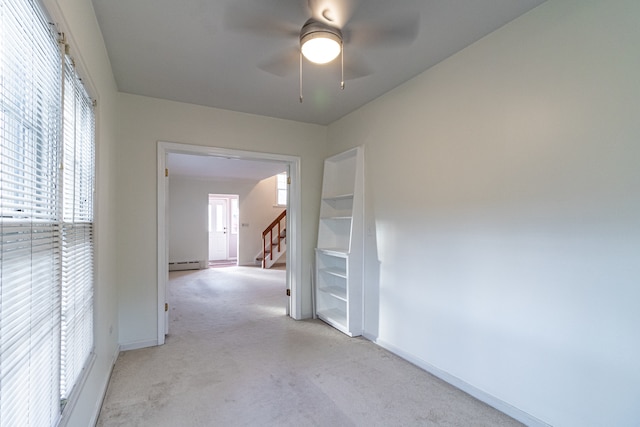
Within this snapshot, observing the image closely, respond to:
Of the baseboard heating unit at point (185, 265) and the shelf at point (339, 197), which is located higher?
the shelf at point (339, 197)

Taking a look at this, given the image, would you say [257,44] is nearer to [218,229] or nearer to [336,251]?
[336,251]

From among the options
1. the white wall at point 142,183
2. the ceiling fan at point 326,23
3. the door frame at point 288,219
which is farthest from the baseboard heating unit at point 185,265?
the ceiling fan at point 326,23

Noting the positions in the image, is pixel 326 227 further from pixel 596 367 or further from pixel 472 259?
pixel 596 367

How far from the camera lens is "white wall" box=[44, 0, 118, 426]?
154cm

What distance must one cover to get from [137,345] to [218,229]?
7470 mm

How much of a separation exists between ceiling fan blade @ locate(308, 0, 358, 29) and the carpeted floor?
2436mm

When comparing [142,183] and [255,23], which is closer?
[255,23]

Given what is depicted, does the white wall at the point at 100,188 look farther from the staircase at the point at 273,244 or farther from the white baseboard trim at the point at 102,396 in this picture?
the staircase at the point at 273,244

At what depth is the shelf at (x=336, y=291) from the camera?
3.62m

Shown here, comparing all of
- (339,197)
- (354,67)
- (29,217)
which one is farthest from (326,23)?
(339,197)

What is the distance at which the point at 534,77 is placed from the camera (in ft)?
6.38

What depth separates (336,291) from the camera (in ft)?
12.6

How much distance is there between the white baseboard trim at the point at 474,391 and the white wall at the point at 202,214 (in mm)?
6525

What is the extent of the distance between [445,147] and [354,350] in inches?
81.3
